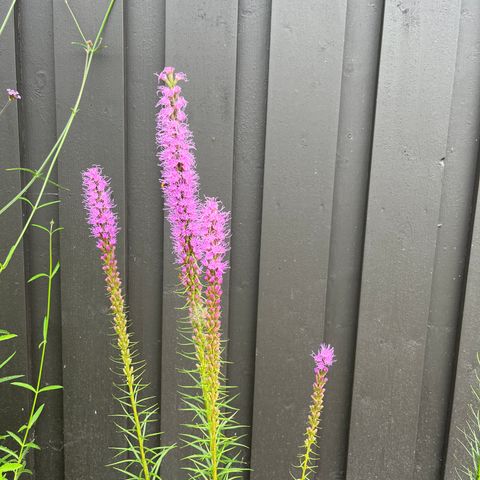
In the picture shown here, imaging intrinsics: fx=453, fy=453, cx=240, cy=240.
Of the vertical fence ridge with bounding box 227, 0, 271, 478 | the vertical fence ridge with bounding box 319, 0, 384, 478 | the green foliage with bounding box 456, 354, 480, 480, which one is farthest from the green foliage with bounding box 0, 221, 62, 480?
the green foliage with bounding box 456, 354, 480, 480

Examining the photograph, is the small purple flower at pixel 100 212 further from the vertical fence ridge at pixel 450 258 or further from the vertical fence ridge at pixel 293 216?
the vertical fence ridge at pixel 450 258

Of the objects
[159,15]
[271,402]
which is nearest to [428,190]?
[271,402]

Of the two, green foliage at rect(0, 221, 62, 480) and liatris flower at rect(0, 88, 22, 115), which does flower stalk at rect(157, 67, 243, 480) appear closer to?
green foliage at rect(0, 221, 62, 480)

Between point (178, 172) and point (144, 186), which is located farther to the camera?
point (144, 186)

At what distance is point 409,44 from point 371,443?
142 cm

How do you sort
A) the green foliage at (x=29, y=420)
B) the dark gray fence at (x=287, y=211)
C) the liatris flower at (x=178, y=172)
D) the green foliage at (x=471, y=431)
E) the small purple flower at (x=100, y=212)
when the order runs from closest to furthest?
the liatris flower at (x=178, y=172) < the small purple flower at (x=100, y=212) < the green foliage at (x=29, y=420) < the dark gray fence at (x=287, y=211) < the green foliage at (x=471, y=431)

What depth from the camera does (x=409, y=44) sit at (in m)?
1.49

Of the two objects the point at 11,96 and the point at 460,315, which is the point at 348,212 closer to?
the point at 460,315

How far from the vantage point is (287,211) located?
160 cm

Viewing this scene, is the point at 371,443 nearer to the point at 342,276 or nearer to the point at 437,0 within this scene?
the point at 342,276

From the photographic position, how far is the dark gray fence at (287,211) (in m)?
1.50

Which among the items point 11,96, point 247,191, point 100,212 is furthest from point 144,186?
point 100,212

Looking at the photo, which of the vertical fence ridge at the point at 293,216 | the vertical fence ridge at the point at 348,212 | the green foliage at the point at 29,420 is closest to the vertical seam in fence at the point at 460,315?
the vertical fence ridge at the point at 348,212

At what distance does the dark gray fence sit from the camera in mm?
Answer: 1502
